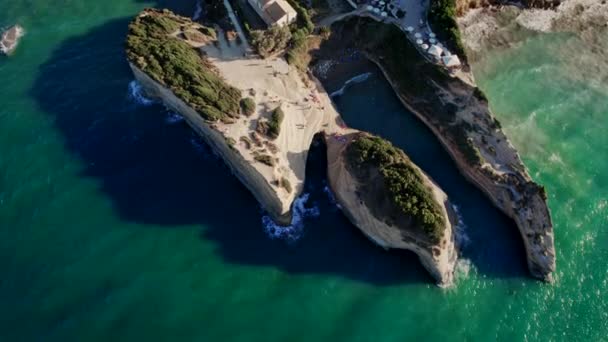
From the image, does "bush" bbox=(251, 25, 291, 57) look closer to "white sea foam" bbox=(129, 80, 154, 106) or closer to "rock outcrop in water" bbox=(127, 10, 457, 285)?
"rock outcrop in water" bbox=(127, 10, 457, 285)

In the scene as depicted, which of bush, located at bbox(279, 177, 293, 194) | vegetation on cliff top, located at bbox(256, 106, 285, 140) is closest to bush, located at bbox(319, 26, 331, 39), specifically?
vegetation on cliff top, located at bbox(256, 106, 285, 140)

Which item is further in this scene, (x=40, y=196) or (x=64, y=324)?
(x=40, y=196)

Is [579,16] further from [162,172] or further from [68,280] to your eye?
[68,280]

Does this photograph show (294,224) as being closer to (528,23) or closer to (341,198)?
(341,198)

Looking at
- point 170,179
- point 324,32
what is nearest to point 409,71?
point 324,32

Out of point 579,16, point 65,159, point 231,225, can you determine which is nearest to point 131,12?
point 65,159

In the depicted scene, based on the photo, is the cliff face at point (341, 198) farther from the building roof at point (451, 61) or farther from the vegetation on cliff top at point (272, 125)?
the building roof at point (451, 61)

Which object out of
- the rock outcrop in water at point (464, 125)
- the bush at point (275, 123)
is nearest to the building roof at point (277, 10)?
the rock outcrop in water at point (464, 125)
